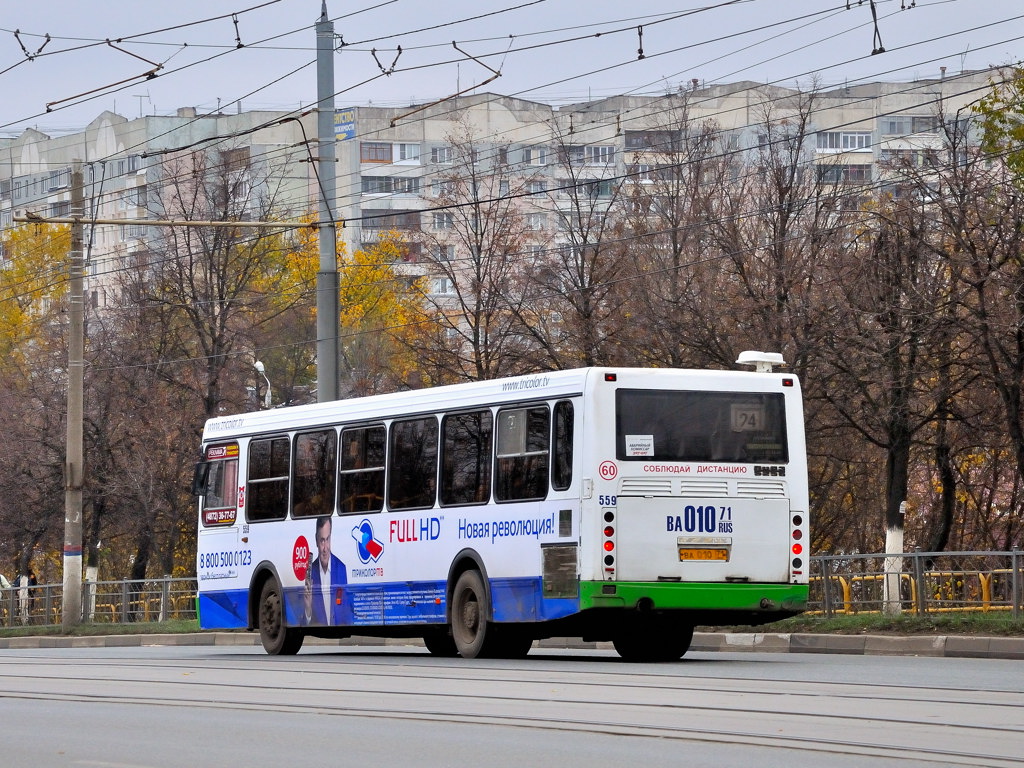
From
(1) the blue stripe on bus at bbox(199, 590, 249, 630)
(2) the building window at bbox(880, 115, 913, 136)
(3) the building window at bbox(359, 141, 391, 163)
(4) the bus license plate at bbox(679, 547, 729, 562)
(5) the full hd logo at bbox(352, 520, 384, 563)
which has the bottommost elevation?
(1) the blue stripe on bus at bbox(199, 590, 249, 630)

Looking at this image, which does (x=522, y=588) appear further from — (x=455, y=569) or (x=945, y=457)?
(x=945, y=457)

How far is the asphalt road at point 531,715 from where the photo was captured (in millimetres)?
9414

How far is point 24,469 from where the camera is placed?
151 feet

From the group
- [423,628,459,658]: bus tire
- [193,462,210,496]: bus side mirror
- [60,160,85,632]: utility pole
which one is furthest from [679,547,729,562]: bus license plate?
[60,160,85,632]: utility pole

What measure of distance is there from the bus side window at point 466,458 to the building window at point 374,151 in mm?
72160

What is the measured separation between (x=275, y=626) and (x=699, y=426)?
696 cm

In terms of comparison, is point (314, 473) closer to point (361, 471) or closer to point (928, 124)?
point (361, 471)

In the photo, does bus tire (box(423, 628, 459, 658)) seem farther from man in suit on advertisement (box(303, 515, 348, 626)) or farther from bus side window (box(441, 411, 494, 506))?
bus side window (box(441, 411, 494, 506))

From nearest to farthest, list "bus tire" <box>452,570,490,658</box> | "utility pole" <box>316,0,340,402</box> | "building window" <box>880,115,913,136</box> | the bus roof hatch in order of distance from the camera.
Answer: "bus tire" <box>452,570,490,658</box>, the bus roof hatch, "utility pole" <box>316,0,340,402</box>, "building window" <box>880,115,913,136</box>

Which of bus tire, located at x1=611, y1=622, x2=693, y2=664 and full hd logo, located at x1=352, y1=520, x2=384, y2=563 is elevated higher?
full hd logo, located at x1=352, y1=520, x2=384, y2=563

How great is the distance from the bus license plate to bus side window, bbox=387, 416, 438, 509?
323 cm

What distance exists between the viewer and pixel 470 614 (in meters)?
19.5

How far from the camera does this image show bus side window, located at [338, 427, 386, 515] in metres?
21.0

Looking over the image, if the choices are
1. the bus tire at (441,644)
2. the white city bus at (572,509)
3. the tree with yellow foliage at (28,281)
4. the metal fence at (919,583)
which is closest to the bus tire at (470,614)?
the white city bus at (572,509)
